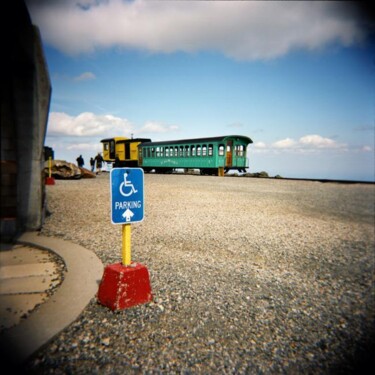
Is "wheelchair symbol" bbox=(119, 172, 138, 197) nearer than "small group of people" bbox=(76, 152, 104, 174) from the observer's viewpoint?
Yes

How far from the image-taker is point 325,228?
20.9 ft

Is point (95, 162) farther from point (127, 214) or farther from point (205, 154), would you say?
point (127, 214)

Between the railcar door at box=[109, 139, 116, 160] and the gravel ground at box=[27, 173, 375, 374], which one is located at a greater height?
the railcar door at box=[109, 139, 116, 160]

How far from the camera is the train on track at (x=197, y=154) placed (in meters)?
21.9

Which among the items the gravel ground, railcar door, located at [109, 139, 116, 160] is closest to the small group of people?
railcar door, located at [109, 139, 116, 160]

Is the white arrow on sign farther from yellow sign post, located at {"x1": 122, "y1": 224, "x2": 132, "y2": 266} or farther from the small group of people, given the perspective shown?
the small group of people

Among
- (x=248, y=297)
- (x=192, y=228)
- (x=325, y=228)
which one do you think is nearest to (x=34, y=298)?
(x=248, y=297)

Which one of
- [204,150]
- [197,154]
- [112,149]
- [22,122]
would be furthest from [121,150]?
[22,122]

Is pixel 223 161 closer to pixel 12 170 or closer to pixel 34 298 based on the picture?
pixel 12 170

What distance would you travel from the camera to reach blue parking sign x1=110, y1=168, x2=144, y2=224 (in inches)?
108

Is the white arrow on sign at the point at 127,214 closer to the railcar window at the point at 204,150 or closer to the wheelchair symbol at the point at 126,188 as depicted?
the wheelchair symbol at the point at 126,188

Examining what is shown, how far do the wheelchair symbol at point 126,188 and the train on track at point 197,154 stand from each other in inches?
752

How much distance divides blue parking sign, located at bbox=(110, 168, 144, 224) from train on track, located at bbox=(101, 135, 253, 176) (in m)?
19.0

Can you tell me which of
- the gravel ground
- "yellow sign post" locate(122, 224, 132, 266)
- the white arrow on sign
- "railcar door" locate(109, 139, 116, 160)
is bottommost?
the gravel ground
